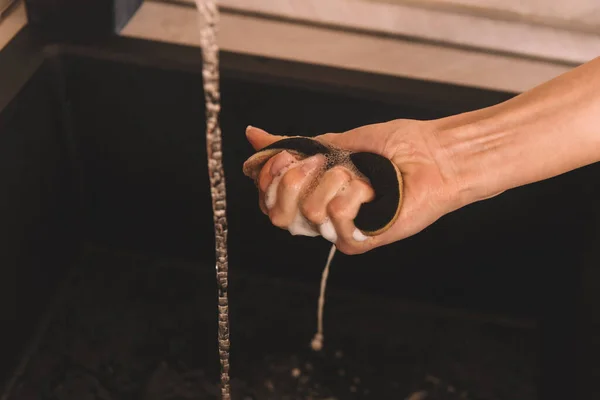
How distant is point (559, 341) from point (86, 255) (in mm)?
751

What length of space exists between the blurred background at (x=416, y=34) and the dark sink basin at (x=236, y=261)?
76 millimetres

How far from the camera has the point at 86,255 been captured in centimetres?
105

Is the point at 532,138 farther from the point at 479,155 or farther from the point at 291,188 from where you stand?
the point at 291,188

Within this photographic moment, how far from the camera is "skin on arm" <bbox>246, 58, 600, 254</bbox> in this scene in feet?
1.89

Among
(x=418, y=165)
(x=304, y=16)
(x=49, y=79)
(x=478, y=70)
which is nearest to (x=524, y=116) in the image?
(x=418, y=165)

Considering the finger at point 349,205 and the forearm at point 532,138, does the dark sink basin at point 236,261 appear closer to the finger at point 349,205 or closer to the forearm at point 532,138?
the forearm at point 532,138

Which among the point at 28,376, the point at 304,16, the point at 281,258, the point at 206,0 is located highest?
the point at 304,16

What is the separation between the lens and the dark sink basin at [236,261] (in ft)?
2.70

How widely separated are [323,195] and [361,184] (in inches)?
1.4

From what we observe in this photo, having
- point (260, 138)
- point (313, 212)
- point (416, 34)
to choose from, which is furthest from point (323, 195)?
point (416, 34)

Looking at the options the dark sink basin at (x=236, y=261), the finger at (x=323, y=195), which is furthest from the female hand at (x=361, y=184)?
the dark sink basin at (x=236, y=261)

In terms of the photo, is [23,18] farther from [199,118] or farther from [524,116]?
[524,116]

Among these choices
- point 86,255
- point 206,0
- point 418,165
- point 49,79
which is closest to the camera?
point 206,0

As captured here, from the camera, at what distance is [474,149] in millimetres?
619
